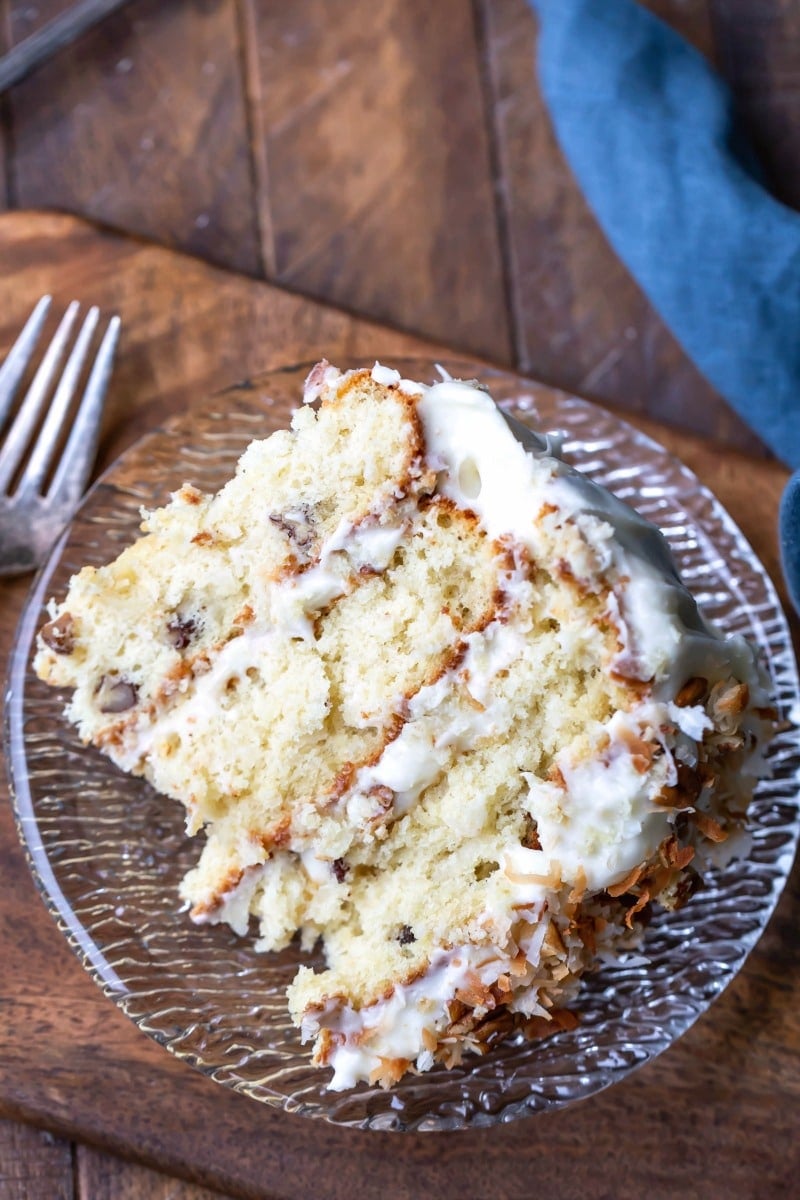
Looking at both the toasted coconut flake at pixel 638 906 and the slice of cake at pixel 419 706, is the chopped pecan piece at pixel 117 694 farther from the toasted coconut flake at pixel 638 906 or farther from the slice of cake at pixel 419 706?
the toasted coconut flake at pixel 638 906

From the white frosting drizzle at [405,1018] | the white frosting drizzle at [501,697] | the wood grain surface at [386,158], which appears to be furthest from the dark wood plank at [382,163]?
the white frosting drizzle at [405,1018]

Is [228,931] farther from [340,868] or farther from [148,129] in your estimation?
[148,129]

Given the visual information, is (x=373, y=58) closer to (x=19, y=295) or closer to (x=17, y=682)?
(x=19, y=295)

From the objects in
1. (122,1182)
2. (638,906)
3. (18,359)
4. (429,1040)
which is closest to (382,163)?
(18,359)

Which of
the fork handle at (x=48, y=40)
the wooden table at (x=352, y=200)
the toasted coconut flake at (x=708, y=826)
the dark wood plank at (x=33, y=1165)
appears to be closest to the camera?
the toasted coconut flake at (x=708, y=826)

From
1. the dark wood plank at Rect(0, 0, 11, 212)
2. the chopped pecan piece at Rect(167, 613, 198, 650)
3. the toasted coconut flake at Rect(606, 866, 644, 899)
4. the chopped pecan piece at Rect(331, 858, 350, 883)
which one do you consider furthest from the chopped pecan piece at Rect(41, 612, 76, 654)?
the dark wood plank at Rect(0, 0, 11, 212)

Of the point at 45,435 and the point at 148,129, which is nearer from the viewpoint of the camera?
the point at 45,435
